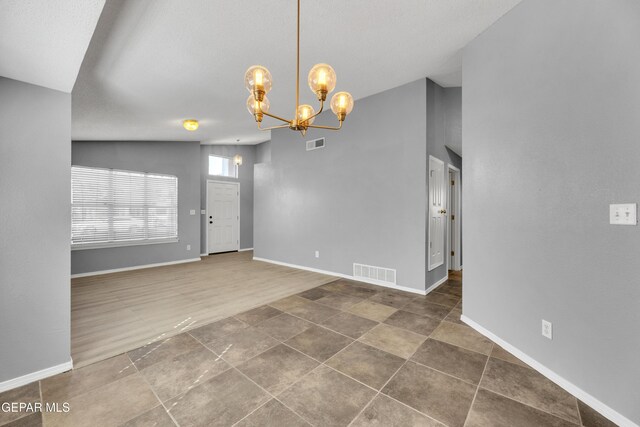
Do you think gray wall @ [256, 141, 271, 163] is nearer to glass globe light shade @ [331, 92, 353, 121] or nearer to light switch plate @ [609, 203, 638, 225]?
glass globe light shade @ [331, 92, 353, 121]

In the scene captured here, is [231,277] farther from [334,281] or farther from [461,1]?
[461,1]

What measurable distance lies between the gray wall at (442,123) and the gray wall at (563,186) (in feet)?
3.62

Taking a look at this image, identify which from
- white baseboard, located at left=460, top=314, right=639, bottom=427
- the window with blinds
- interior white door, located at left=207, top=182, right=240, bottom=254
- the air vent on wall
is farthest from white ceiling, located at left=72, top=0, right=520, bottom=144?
interior white door, located at left=207, top=182, right=240, bottom=254

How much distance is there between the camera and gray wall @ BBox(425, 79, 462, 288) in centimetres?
386

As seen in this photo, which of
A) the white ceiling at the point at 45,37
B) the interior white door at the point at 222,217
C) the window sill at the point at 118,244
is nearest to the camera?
the white ceiling at the point at 45,37

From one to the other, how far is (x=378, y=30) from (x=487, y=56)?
3.72ft

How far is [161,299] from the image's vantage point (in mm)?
3695

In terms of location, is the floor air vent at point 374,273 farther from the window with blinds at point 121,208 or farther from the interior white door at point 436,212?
the window with blinds at point 121,208

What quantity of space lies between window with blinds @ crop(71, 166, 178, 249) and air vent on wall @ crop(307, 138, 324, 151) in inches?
136

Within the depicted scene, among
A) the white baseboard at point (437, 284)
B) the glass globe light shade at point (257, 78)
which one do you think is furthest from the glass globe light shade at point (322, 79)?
the white baseboard at point (437, 284)

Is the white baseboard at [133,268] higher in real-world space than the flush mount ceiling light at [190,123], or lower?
lower

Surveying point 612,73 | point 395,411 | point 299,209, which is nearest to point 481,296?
point 395,411

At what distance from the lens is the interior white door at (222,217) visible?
7.45 metres

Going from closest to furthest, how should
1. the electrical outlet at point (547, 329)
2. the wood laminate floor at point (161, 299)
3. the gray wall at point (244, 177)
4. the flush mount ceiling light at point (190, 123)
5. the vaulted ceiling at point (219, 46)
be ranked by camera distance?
the vaulted ceiling at point (219, 46) → the electrical outlet at point (547, 329) → the wood laminate floor at point (161, 299) → the flush mount ceiling light at point (190, 123) → the gray wall at point (244, 177)
